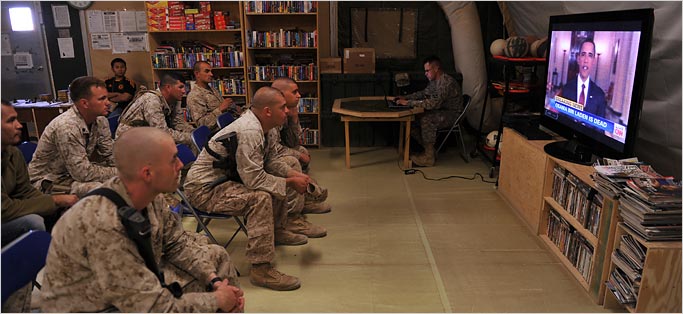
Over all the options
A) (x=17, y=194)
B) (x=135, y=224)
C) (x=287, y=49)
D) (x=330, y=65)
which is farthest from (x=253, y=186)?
(x=287, y=49)

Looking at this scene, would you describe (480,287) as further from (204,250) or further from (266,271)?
(204,250)

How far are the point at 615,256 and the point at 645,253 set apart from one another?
0.23m

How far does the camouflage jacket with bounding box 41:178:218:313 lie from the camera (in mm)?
1573

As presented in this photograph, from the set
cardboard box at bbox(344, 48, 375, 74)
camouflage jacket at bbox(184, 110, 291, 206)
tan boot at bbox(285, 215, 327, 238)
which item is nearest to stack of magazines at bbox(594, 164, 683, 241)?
camouflage jacket at bbox(184, 110, 291, 206)

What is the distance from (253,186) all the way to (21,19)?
581 centimetres

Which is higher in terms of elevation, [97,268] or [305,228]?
[97,268]

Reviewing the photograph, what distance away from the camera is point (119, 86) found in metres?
6.40

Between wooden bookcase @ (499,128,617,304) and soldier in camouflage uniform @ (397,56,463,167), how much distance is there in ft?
4.39

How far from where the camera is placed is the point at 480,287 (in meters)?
2.98

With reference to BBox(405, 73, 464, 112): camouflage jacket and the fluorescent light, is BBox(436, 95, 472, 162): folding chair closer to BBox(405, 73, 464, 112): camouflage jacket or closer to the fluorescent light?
BBox(405, 73, 464, 112): camouflage jacket

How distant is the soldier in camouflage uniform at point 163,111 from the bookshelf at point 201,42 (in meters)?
1.86

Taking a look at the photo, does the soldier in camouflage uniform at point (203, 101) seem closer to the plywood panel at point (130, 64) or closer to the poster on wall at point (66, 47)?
the plywood panel at point (130, 64)

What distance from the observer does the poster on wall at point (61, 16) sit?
6633mm

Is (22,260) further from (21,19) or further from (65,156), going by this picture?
(21,19)
